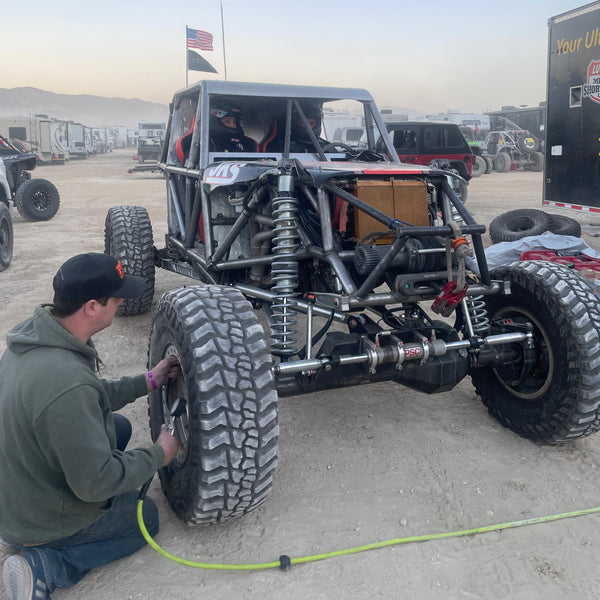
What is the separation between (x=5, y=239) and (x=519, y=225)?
7.53 meters

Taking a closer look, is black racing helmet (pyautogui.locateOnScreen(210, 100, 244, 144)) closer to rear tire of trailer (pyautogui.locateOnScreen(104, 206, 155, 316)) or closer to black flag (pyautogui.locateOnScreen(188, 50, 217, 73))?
rear tire of trailer (pyautogui.locateOnScreen(104, 206, 155, 316))

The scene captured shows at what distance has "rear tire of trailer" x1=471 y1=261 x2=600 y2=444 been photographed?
10.2 feet

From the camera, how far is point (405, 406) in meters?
4.08

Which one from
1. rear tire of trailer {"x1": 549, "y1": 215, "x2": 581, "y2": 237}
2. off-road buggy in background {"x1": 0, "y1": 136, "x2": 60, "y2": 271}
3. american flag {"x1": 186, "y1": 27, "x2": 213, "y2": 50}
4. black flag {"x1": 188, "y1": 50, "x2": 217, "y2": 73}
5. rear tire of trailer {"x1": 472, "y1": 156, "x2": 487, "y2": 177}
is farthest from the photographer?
rear tire of trailer {"x1": 472, "y1": 156, "x2": 487, "y2": 177}

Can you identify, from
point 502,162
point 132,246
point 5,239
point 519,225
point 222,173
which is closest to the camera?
point 222,173

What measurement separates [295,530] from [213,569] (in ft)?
1.40

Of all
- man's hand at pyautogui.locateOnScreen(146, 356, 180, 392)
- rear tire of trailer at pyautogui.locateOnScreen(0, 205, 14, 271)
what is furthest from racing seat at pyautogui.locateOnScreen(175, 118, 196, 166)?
rear tire of trailer at pyautogui.locateOnScreen(0, 205, 14, 271)

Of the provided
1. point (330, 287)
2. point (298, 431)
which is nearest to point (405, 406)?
point (298, 431)

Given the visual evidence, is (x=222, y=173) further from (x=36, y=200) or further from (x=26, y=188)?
(x=36, y=200)

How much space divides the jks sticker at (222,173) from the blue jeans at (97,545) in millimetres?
2099

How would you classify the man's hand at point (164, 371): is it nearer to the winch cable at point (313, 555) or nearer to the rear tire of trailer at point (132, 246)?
the winch cable at point (313, 555)

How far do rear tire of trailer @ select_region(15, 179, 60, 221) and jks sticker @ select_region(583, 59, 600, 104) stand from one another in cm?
1034

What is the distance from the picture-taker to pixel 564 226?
8539 millimetres

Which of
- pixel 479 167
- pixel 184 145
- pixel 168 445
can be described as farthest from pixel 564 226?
pixel 479 167
